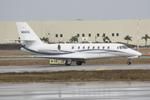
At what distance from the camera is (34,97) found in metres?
20.8

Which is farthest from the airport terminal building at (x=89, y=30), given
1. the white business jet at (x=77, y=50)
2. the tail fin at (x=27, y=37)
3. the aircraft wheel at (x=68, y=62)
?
the aircraft wheel at (x=68, y=62)

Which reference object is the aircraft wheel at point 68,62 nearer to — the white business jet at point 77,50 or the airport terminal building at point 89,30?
the white business jet at point 77,50

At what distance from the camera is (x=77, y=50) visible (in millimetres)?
59031

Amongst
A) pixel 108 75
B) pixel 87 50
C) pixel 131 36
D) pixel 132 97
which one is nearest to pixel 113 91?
pixel 132 97

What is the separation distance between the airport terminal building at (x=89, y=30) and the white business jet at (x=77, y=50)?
12563 cm

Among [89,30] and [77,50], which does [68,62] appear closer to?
[77,50]

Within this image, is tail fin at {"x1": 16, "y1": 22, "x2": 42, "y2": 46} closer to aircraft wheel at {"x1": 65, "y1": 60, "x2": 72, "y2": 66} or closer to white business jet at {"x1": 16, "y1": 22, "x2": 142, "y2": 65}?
white business jet at {"x1": 16, "y1": 22, "x2": 142, "y2": 65}

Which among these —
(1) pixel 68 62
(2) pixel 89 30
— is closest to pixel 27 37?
(1) pixel 68 62

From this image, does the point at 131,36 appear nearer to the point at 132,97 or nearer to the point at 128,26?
the point at 128,26

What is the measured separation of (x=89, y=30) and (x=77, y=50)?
5189 inches

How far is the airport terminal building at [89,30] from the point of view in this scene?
188375 mm

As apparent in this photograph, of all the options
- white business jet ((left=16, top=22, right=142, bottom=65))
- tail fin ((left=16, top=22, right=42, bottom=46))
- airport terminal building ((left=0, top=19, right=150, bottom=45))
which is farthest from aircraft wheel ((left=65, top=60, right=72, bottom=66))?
airport terminal building ((left=0, top=19, right=150, bottom=45))

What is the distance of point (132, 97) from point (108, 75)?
15.2 meters

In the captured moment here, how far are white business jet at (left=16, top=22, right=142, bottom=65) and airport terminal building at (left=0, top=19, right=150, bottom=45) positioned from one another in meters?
126
